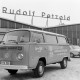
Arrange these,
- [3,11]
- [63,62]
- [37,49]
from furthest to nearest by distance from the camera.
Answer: [3,11] < [63,62] < [37,49]

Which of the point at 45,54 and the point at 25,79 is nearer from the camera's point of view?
the point at 25,79

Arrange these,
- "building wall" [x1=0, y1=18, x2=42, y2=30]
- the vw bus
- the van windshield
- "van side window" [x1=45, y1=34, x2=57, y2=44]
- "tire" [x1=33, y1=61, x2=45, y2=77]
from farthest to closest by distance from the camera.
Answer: "building wall" [x1=0, y1=18, x2=42, y2=30] < "van side window" [x1=45, y1=34, x2=57, y2=44] < "tire" [x1=33, y1=61, x2=45, y2=77] < the van windshield < the vw bus

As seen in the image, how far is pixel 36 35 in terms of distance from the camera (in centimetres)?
953

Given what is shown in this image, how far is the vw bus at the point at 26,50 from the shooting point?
8586 mm

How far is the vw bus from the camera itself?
8586 mm

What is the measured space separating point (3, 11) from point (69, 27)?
62.6 ft

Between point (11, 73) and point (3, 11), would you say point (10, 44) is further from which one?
point (3, 11)

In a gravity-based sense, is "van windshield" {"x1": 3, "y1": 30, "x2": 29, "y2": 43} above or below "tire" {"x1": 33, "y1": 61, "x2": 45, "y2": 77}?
above

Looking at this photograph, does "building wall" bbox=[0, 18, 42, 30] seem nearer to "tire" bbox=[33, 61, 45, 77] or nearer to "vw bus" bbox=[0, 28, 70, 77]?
"vw bus" bbox=[0, 28, 70, 77]

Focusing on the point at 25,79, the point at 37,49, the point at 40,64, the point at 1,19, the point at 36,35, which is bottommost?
the point at 25,79

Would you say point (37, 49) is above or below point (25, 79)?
above

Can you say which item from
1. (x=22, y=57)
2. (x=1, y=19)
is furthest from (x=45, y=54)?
(x=1, y=19)

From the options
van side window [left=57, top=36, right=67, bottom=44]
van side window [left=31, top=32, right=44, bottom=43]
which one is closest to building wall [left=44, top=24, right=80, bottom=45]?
van side window [left=57, top=36, right=67, bottom=44]

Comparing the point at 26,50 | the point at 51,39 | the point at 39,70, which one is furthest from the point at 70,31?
the point at 26,50
